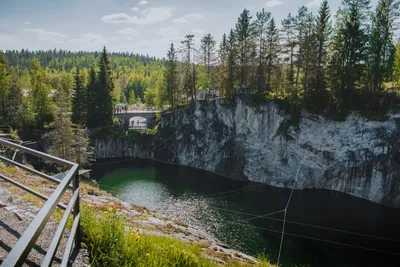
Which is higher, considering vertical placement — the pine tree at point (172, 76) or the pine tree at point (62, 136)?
the pine tree at point (172, 76)

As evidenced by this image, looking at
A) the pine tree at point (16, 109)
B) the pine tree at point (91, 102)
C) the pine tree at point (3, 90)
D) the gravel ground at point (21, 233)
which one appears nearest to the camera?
the gravel ground at point (21, 233)

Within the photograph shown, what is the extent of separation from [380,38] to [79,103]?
47430 mm

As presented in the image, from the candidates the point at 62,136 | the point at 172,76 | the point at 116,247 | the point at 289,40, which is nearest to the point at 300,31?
the point at 289,40

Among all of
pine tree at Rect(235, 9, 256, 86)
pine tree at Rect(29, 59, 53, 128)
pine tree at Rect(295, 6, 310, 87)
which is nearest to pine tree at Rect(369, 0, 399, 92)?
pine tree at Rect(295, 6, 310, 87)

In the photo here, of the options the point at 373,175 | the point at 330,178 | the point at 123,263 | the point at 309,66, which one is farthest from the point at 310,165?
the point at 123,263

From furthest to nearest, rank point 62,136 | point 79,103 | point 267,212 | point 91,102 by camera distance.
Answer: point 91,102 → point 79,103 → point 267,212 → point 62,136

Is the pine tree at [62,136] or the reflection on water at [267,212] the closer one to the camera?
the reflection on water at [267,212]

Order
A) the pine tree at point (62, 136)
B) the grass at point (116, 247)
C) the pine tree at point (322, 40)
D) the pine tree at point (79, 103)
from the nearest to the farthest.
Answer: the grass at point (116, 247)
the pine tree at point (62, 136)
the pine tree at point (322, 40)
the pine tree at point (79, 103)

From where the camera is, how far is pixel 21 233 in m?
4.13

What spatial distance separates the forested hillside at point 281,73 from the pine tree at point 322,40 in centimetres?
12

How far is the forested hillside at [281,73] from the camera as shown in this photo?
1400 inches

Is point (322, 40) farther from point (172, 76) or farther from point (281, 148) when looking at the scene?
point (172, 76)

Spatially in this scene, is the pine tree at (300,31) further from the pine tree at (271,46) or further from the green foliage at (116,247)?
the green foliage at (116,247)

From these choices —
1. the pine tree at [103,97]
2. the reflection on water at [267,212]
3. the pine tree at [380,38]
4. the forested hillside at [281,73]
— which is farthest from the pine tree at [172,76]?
the pine tree at [380,38]
